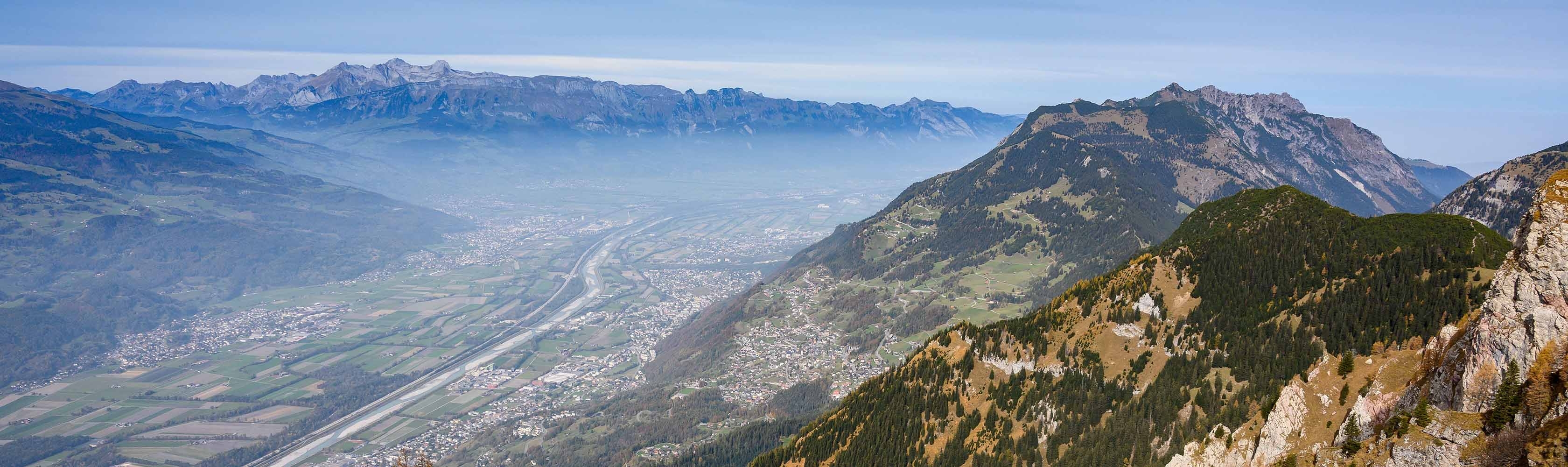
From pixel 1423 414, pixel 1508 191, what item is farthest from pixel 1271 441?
pixel 1508 191

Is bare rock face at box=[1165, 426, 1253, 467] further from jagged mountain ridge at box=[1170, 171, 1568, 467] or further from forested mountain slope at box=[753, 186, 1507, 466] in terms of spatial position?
jagged mountain ridge at box=[1170, 171, 1568, 467]

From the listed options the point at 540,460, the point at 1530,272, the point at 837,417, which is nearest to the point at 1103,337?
the point at 837,417

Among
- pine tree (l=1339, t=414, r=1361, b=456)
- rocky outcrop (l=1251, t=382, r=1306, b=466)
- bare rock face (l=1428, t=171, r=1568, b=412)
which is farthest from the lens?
rocky outcrop (l=1251, t=382, r=1306, b=466)

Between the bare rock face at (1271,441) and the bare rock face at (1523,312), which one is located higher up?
the bare rock face at (1523,312)

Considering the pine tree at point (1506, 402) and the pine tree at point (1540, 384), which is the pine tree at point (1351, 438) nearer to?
the pine tree at point (1506, 402)

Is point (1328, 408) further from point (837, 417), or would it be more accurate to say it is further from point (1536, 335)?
point (837, 417)

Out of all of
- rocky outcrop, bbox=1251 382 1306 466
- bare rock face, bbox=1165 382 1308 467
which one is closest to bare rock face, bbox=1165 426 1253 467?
bare rock face, bbox=1165 382 1308 467

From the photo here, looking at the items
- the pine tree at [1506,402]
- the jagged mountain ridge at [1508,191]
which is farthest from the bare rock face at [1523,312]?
the jagged mountain ridge at [1508,191]
